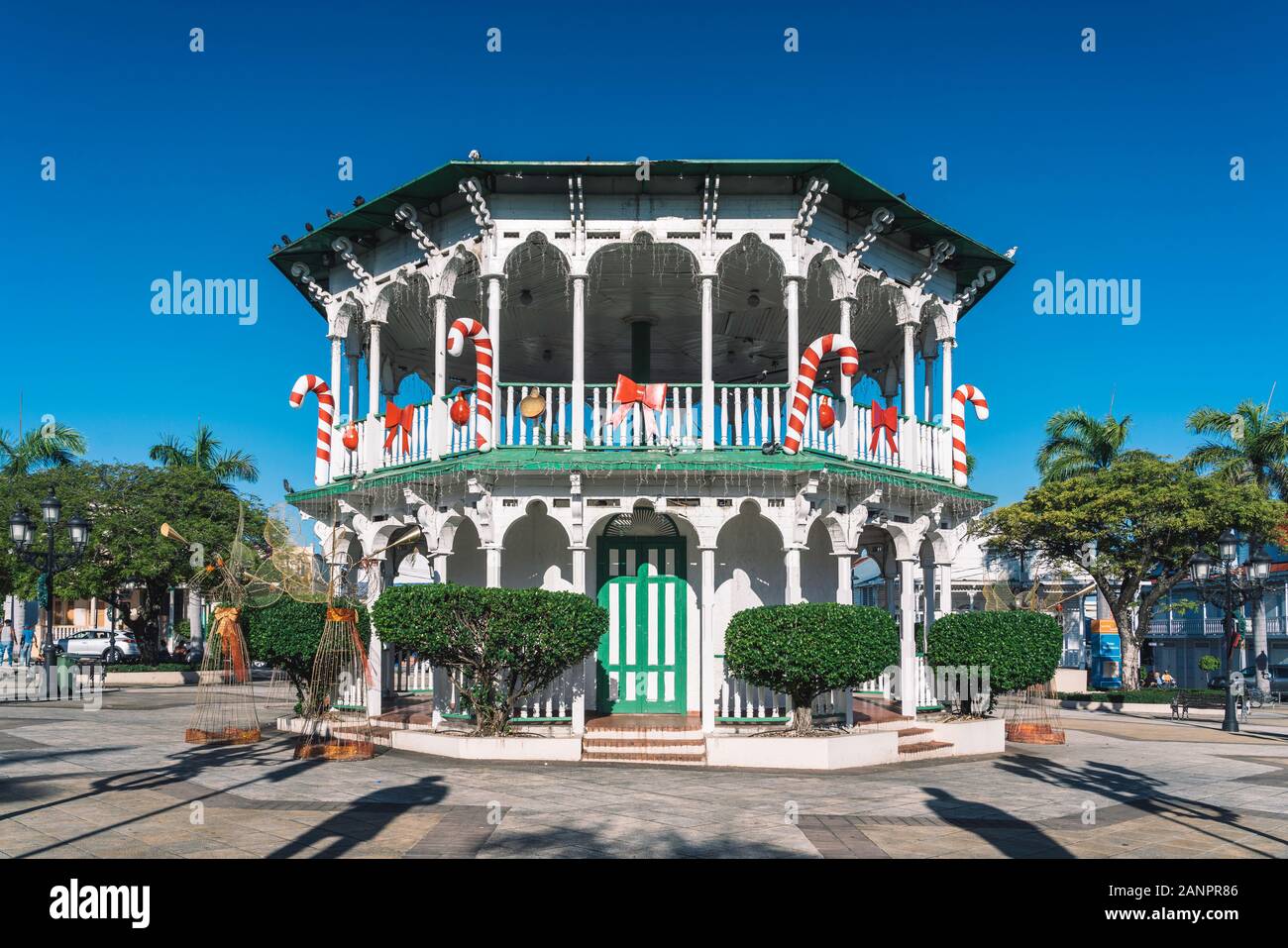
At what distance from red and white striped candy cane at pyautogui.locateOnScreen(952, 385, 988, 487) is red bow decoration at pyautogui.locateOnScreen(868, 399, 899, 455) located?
1.71m

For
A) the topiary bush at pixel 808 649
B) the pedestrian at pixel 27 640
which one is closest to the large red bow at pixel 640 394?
the topiary bush at pixel 808 649

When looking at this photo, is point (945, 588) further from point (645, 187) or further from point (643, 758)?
point (645, 187)

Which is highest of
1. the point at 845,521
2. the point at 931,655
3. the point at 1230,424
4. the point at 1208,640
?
the point at 1230,424

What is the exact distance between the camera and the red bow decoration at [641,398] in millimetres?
16438

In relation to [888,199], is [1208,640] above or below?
below

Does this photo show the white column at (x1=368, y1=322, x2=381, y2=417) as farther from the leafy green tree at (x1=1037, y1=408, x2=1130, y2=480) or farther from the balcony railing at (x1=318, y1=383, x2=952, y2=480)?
the leafy green tree at (x1=1037, y1=408, x2=1130, y2=480)

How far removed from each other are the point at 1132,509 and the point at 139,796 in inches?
1308

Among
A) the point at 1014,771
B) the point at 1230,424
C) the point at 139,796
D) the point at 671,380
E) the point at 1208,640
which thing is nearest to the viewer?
the point at 139,796

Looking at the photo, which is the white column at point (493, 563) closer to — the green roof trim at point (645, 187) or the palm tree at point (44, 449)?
the green roof trim at point (645, 187)

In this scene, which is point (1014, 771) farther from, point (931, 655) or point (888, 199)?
point (888, 199)

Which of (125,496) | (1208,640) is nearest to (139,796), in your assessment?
(125,496)

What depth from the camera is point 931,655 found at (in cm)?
1778

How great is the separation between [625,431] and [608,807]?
279 inches
